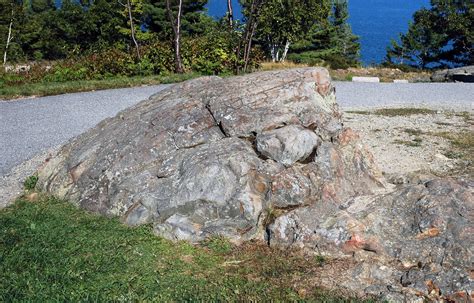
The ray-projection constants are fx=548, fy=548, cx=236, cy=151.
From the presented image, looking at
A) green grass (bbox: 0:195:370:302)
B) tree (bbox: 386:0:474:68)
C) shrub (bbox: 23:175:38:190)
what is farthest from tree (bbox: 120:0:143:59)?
tree (bbox: 386:0:474:68)

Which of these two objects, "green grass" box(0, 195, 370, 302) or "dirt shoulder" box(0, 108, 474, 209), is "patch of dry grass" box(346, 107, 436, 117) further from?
"green grass" box(0, 195, 370, 302)

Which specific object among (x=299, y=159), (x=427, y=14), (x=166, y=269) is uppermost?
(x=427, y=14)

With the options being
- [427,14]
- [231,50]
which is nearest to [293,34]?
[231,50]

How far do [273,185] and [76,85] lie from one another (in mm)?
12514

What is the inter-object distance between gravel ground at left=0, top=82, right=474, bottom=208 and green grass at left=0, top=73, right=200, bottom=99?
0.49 meters

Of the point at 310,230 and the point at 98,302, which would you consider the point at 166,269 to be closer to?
the point at 98,302

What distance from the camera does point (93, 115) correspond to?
13961mm

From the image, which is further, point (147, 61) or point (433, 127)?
point (147, 61)

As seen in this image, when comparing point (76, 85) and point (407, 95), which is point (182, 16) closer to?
point (76, 85)

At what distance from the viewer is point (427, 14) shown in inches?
1794

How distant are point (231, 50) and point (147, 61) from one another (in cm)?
317

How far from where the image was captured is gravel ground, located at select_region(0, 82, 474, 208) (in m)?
9.81

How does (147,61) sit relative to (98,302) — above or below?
above

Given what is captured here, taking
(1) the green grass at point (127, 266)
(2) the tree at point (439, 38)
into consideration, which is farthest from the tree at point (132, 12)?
(2) the tree at point (439, 38)
